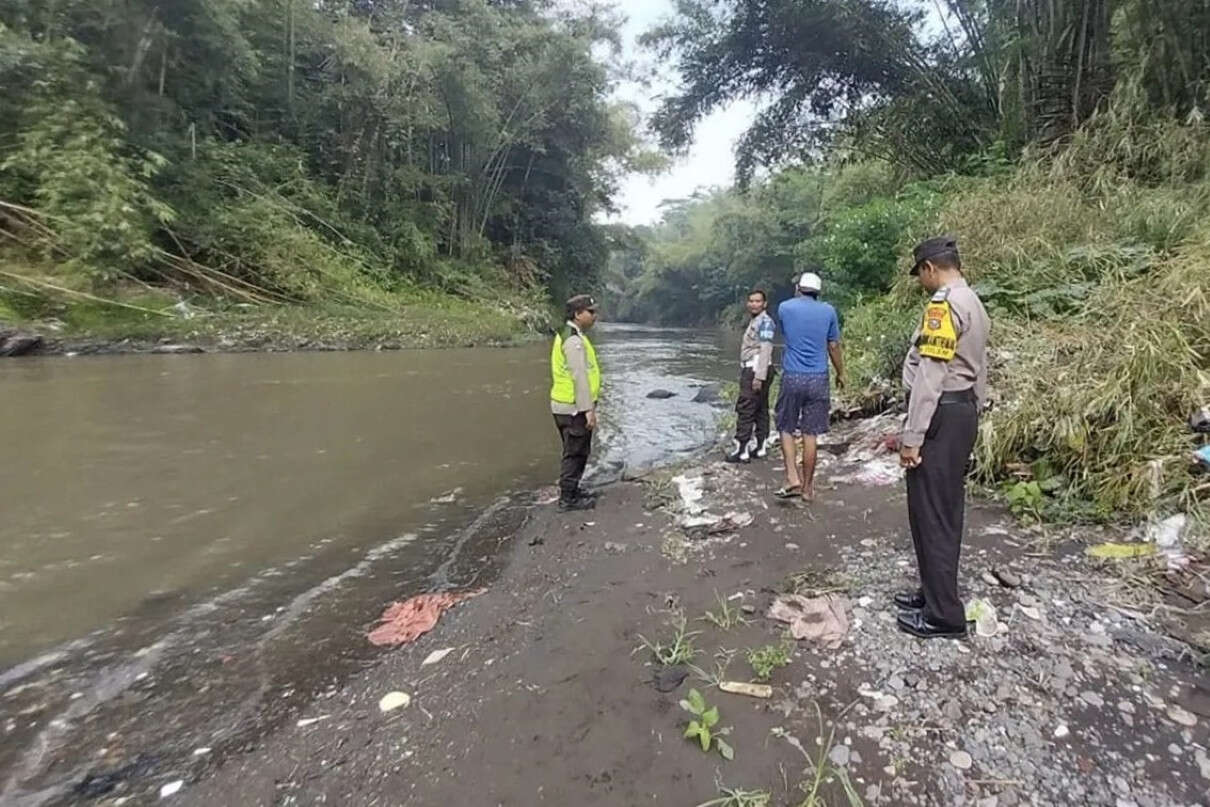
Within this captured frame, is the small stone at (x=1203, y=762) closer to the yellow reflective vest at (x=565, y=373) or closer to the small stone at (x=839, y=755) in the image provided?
the small stone at (x=839, y=755)

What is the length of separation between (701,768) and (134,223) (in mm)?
18147

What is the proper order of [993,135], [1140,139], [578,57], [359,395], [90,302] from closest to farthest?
1. [1140,139]
2. [359,395]
3. [993,135]
4. [90,302]
5. [578,57]

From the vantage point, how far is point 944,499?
3012 mm

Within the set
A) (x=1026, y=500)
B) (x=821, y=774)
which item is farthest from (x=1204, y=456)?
(x=821, y=774)

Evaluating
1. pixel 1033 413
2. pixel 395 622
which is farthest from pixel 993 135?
pixel 395 622

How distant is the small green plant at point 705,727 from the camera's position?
2441 millimetres

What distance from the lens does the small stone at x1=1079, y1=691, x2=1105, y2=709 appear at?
2.55 meters

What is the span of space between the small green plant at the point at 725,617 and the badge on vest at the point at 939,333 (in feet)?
4.90

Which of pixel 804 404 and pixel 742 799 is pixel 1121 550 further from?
pixel 742 799

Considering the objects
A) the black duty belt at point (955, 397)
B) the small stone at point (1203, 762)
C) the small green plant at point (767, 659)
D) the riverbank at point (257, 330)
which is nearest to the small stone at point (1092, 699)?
the small stone at point (1203, 762)

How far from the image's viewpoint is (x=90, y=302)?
15.3 metres

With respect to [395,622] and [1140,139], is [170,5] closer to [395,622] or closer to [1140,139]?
[395,622]

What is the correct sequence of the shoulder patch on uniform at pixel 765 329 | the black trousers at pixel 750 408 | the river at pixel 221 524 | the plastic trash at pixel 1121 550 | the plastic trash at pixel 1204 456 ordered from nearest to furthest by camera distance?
the river at pixel 221 524
the plastic trash at pixel 1121 550
the plastic trash at pixel 1204 456
the shoulder patch on uniform at pixel 765 329
the black trousers at pixel 750 408

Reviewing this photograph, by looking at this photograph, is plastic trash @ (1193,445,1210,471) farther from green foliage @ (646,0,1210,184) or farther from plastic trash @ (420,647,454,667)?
green foliage @ (646,0,1210,184)
